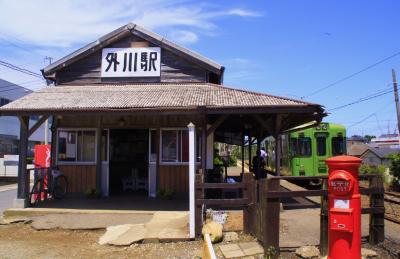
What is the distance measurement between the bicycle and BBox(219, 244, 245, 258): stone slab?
24.8 ft

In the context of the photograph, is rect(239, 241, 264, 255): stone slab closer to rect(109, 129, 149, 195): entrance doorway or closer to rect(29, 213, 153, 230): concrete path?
rect(29, 213, 153, 230): concrete path

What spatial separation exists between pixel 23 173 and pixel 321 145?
1292cm

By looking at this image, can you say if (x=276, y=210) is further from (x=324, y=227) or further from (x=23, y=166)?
(x=23, y=166)

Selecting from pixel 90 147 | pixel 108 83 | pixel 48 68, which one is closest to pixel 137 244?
pixel 90 147

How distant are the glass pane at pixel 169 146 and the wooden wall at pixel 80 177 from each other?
2.36m

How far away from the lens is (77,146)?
15.1 m

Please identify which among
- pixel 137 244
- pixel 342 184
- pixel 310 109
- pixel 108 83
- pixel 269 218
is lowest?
pixel 137 244

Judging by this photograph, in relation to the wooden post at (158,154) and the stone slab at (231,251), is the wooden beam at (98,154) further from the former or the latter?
the stone slab at (231,251)

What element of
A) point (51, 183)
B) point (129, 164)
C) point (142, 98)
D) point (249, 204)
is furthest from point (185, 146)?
point (249, 204)

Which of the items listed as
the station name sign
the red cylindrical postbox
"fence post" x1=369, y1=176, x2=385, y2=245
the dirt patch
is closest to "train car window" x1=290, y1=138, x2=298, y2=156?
the station name sign

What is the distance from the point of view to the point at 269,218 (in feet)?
23.6

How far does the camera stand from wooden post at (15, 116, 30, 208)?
12336 millimetres

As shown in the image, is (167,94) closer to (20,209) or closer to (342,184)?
(20,209)

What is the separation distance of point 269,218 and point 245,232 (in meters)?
1.73
